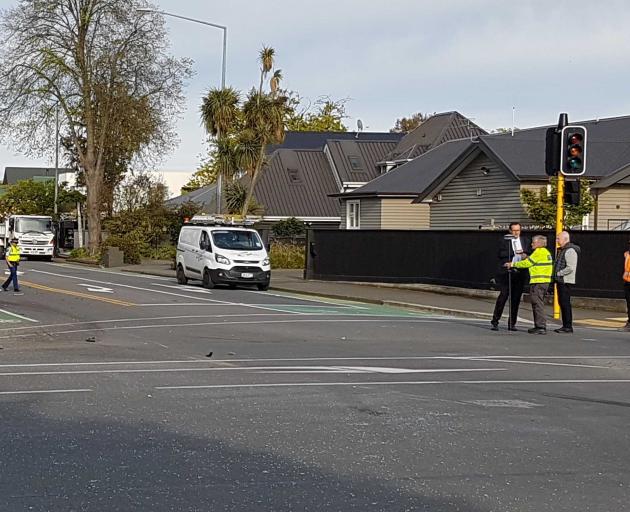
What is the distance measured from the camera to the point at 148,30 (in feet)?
185

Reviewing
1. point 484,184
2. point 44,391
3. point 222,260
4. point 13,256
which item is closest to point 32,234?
point 484,184

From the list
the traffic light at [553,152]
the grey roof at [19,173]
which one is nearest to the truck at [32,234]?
the traffic light at [553,152]

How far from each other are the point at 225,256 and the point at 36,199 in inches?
2103

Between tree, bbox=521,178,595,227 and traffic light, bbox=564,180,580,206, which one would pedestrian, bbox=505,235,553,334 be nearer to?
traffic light, bbox=564,180,580,206

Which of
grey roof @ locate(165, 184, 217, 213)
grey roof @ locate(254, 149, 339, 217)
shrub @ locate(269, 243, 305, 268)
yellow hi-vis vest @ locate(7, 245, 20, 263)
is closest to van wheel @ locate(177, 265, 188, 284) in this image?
yellow hi-vis vest @ locate(7, 245, 20, 263)

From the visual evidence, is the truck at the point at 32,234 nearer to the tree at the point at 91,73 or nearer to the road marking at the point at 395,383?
the tree at the point at 91,73

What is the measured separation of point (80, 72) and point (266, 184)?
39.6ft

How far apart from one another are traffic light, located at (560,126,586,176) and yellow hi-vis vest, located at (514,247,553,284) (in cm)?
293

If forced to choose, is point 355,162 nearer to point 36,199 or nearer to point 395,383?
point 36,199

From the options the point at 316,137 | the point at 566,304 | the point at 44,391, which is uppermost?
the point at 316,137

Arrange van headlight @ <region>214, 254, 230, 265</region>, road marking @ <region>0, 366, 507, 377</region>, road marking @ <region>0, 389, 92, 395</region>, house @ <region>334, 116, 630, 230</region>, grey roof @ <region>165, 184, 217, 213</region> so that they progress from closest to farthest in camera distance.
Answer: road marking @ <region>0, 389, 92, 395</region> → road marking @ <region>0, 366, 507, 377</region> → van headlight @ <region>214, 254, 230, 265</region> → house @ <region>334, 116, 630, 230</region> → grey roof @ <region>165, 184, 217, 213</region>

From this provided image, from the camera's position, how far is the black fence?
2384 cm

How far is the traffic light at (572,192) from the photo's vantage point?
19969 mm

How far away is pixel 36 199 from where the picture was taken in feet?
260
